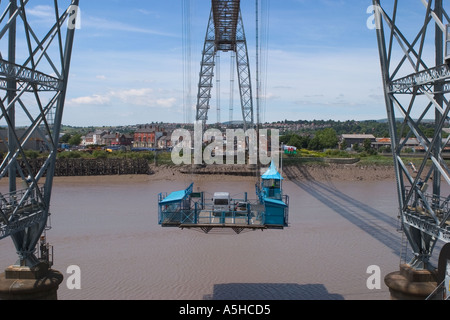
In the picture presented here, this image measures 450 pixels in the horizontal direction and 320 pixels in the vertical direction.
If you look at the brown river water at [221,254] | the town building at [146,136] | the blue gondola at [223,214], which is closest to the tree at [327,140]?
the town building at [146,136]

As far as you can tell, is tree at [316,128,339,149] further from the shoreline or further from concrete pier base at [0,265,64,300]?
concrete pier base at [0,265,64,300]

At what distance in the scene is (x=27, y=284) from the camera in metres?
10.2

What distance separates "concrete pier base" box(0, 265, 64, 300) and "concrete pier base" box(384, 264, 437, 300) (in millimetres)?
8563

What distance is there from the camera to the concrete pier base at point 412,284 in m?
10.6

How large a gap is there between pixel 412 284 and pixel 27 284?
30.9 feet

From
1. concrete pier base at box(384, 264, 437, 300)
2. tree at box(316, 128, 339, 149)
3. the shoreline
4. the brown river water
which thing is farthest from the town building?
concrete pier base at box(384, 264, 437, 300)

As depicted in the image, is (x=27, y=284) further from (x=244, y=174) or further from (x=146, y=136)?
(x=146, y=136)

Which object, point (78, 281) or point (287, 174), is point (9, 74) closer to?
Result: point (78, 281)

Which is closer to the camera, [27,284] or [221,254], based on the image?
[27,284]

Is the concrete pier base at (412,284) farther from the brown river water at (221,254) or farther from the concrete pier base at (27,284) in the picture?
the concrete pier base at (27,284)

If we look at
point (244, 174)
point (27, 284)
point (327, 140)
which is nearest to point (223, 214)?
point (27, 284)

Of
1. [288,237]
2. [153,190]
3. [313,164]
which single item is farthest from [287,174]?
[288,237]

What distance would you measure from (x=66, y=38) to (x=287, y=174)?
29.2 meters

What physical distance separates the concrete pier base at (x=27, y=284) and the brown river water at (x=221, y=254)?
145 centimetres
